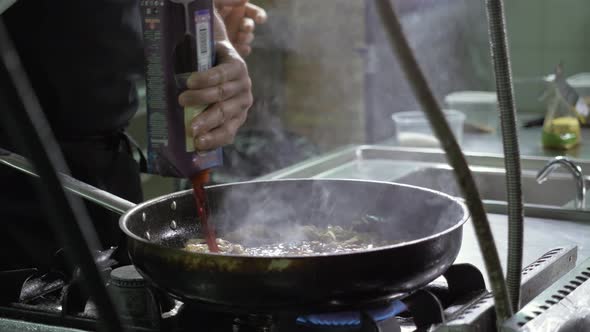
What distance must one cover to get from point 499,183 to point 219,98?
120 cm

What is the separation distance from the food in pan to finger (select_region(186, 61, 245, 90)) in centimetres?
27

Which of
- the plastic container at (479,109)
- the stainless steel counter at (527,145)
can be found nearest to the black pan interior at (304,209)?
the stainless steel counter at (527,145)

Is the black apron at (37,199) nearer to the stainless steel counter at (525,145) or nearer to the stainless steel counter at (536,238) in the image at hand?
the stainless steel counter at (536,238)

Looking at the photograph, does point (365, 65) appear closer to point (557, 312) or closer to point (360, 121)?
point (360, 121)

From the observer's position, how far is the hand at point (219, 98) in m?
1.22

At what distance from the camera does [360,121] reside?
478cm

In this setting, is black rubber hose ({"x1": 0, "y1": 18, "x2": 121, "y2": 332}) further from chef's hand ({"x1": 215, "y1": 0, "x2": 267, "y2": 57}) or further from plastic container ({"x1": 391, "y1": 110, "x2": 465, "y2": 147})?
plastic container ({"x1": 391, "y1": 110, "x2": 465, "y2": 147})

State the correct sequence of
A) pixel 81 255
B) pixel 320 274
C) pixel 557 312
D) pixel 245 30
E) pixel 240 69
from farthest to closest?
1. pixel 245 30
2. pixel 240 69
3. pixel 557 312
4. pixel 320 274
5. pixel 81 255

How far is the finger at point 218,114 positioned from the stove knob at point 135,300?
0.83ft

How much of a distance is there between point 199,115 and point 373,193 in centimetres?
35

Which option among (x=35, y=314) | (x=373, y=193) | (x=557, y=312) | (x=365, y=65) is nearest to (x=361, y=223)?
(x=373, y=193)

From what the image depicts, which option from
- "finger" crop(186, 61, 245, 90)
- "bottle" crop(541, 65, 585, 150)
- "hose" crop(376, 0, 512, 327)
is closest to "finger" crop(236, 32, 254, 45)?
"finger" crop(186, 61, 245, 90)

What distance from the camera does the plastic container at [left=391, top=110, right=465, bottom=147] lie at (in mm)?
2592

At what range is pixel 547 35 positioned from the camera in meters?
4.15
